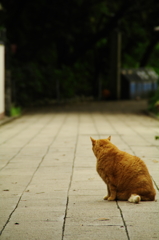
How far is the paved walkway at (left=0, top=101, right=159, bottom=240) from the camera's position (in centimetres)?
452

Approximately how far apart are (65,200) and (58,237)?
4.88 feet

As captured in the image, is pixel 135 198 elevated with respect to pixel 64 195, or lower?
elevated

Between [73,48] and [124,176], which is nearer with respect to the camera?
[124,176]

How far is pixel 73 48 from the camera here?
32.9m

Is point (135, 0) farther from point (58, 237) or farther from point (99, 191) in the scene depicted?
→ point (58, 237)

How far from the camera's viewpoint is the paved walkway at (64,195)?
4523mm

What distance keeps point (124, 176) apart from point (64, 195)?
0.96 metres

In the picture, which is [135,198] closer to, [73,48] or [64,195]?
[64,195]

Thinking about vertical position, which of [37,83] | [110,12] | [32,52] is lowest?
[37,83]

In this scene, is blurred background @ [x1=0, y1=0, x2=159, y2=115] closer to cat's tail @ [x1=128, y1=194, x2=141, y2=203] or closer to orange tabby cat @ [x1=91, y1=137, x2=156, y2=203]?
orange tabby cat @ [x1=91, y1=137, x2=156, y2=203]

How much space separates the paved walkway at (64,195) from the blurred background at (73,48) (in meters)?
10.4

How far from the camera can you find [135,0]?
2852cm

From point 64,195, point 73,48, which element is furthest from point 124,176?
point 73,48

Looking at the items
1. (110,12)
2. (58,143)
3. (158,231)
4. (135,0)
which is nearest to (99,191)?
(158,231)
